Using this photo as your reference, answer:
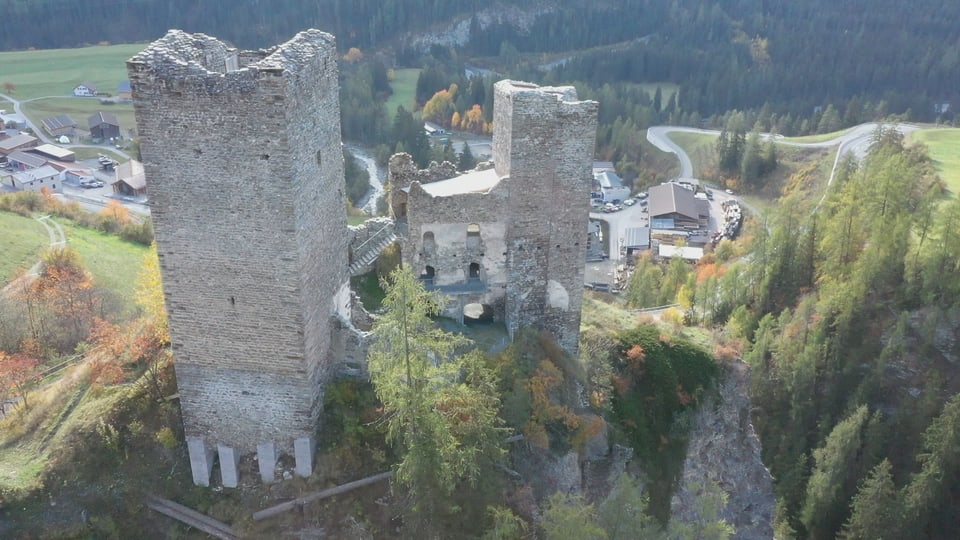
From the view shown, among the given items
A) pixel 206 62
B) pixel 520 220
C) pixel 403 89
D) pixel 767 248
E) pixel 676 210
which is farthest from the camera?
pixel 403 89

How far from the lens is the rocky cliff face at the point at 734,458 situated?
115 feet

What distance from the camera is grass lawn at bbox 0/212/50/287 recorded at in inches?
2083

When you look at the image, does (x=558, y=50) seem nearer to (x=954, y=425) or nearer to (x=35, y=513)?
(x=954, y=425)

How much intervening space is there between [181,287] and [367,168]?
75840mm

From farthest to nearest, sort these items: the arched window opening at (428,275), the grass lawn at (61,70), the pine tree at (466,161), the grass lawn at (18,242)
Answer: the grass lawn at (61,70) → the pine tree at (466,161) → the grass lawn at (18,242) → the arched window opening at (428,275)

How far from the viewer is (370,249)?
116 feet

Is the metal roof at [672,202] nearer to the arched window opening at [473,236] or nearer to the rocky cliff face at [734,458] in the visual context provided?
the rocky cliff face at [734,458]

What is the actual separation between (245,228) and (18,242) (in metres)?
43.9

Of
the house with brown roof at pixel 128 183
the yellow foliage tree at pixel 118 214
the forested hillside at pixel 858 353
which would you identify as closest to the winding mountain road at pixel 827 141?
the forested hillside at pixel 858 353

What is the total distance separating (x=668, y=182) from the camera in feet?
323

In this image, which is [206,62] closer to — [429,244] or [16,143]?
[429,244]

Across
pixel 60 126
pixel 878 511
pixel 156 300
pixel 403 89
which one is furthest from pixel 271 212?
pixel 403 89

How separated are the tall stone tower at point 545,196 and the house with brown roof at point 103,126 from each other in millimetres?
88138

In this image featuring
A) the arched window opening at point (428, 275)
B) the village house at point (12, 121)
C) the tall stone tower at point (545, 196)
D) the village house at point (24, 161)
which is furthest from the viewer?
the village house at point (12, 121)
